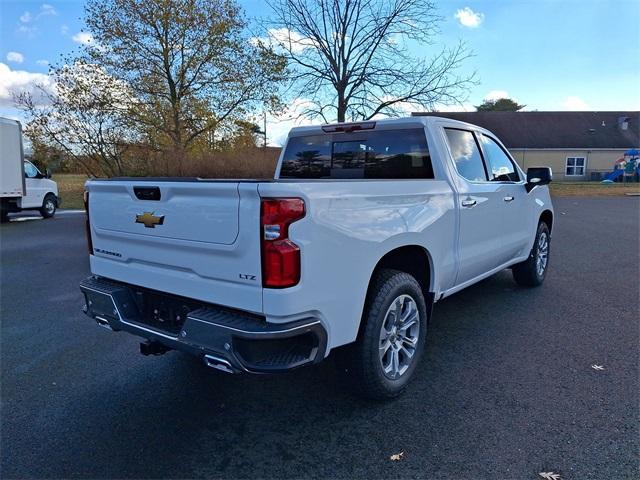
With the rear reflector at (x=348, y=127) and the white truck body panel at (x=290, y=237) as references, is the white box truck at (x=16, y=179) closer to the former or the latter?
the white truck body panel at (x=290, y=237)

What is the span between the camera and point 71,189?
87.0ft

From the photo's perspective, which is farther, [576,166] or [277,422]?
[576,166]

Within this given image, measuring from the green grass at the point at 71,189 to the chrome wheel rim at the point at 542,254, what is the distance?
2070 centimetres

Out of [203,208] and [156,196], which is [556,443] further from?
[156,196]

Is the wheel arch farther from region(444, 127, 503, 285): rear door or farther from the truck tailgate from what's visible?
the truck tailgate

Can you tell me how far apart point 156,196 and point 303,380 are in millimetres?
1795

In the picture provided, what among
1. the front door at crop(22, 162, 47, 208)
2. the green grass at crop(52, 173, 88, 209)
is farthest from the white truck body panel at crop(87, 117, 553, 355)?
the green grass at crop(52, 173, 88, 209)

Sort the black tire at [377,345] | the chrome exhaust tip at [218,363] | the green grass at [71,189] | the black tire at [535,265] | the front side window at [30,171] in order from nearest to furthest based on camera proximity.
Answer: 1. the chrome exhaust tip at [218,363]
2. the black tire at [377,345]
3. the black tire at [535,265]
4. the front side window at [30,171]
5. the green grass at [71,189]

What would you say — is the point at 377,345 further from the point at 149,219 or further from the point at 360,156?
the point at 360,156

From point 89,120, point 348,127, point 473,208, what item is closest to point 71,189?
point 89,120

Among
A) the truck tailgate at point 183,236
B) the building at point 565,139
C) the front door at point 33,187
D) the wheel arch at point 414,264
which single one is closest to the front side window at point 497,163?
the wheel arch at point 414,264

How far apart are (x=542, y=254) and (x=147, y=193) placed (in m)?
5.29

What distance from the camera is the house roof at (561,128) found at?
133 ft

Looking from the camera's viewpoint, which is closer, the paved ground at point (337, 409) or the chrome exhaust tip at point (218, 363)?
the chrome exhaust tip at point (218, 363)
